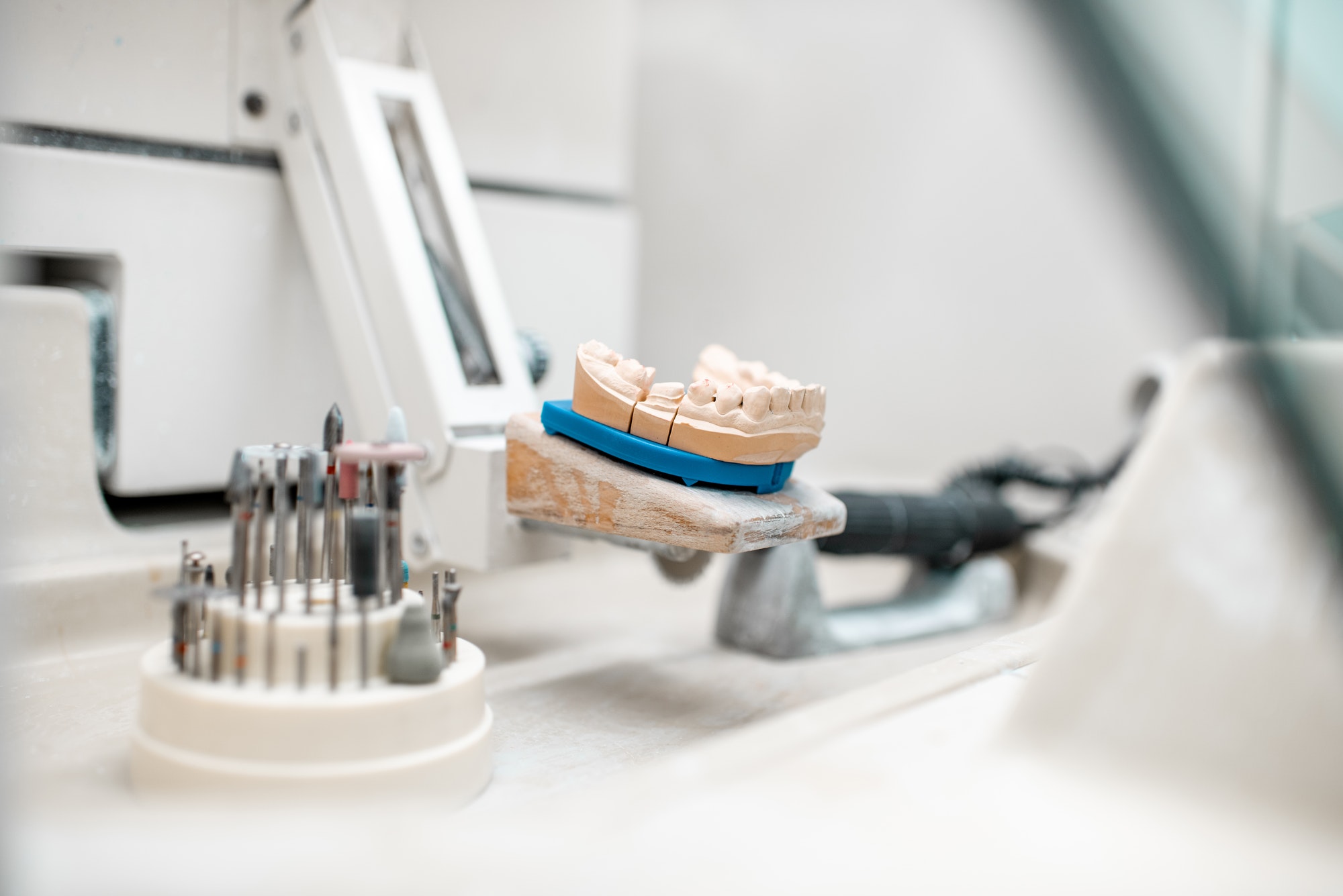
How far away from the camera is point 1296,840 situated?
0.55 metres

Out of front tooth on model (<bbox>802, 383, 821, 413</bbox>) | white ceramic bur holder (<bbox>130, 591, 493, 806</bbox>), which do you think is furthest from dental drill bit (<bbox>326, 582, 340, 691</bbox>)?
front tooth on model (<bbox>802, 383, 821, 413</bbox>)

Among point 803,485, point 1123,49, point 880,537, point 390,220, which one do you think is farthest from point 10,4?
point 880,537

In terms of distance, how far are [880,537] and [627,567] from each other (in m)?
0.52

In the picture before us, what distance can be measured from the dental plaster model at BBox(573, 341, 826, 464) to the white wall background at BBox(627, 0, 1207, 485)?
1.28 metres

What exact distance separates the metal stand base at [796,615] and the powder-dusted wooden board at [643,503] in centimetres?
27

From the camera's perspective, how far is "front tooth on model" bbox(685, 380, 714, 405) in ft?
3.19

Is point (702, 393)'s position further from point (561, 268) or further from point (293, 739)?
point (561, 268)

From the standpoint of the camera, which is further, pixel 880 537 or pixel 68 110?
pixel 880 537

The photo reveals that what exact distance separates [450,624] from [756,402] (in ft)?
1.11

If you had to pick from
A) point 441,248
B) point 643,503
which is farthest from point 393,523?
point 441,248

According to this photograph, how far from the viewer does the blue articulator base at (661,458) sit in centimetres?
97

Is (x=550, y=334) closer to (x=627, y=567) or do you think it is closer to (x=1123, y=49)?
(x=627, y=567)

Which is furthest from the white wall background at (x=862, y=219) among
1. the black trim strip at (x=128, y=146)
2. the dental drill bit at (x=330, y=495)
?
the dental drill bit at (x=330, y=495)

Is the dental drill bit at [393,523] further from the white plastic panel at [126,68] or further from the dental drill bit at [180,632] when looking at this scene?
the white plastic panel at [126,68]
